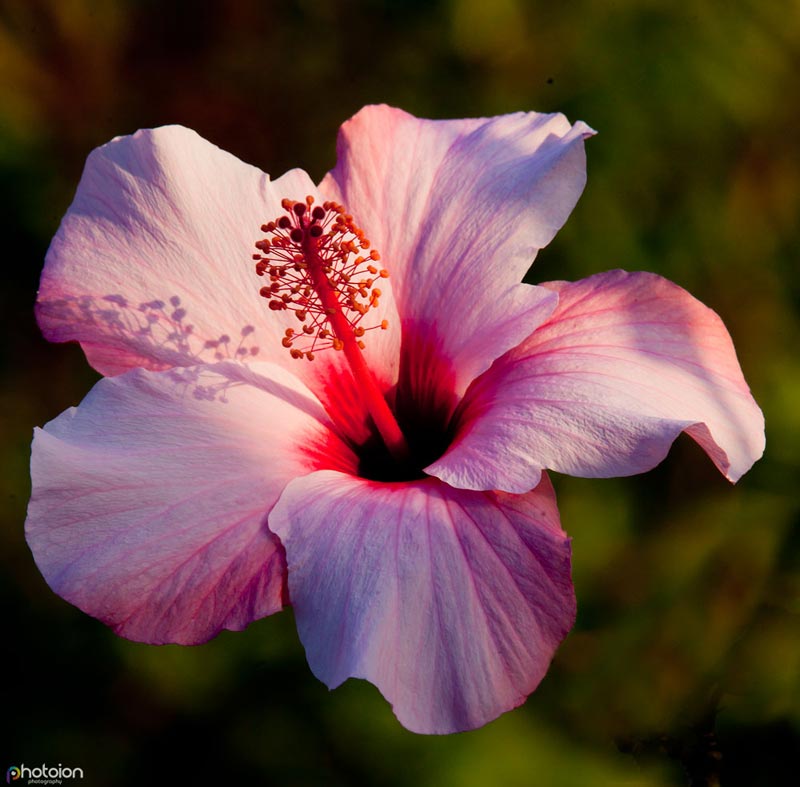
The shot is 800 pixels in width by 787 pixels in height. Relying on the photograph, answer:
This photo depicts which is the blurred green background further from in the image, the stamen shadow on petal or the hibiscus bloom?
the stamen shadow on petal

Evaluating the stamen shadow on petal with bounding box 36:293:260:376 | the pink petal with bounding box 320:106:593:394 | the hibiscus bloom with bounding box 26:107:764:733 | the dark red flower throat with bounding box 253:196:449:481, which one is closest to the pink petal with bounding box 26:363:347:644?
the hibiscus bloom with bounding box 26:107:764:733

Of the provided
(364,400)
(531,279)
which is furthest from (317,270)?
(531,279)

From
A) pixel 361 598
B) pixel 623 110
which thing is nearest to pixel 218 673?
pixel 361 598

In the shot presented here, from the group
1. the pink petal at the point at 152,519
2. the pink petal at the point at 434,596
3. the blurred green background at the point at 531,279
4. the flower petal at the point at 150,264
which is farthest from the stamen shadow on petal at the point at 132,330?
the blurred green background at the point at 531,279

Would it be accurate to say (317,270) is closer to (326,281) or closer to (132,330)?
(326,281)

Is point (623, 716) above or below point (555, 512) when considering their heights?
below

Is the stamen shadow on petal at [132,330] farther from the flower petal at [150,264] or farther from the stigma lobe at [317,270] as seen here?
the stigma lobe at [317,270]

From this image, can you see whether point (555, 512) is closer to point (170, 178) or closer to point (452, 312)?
point (452, 312)
